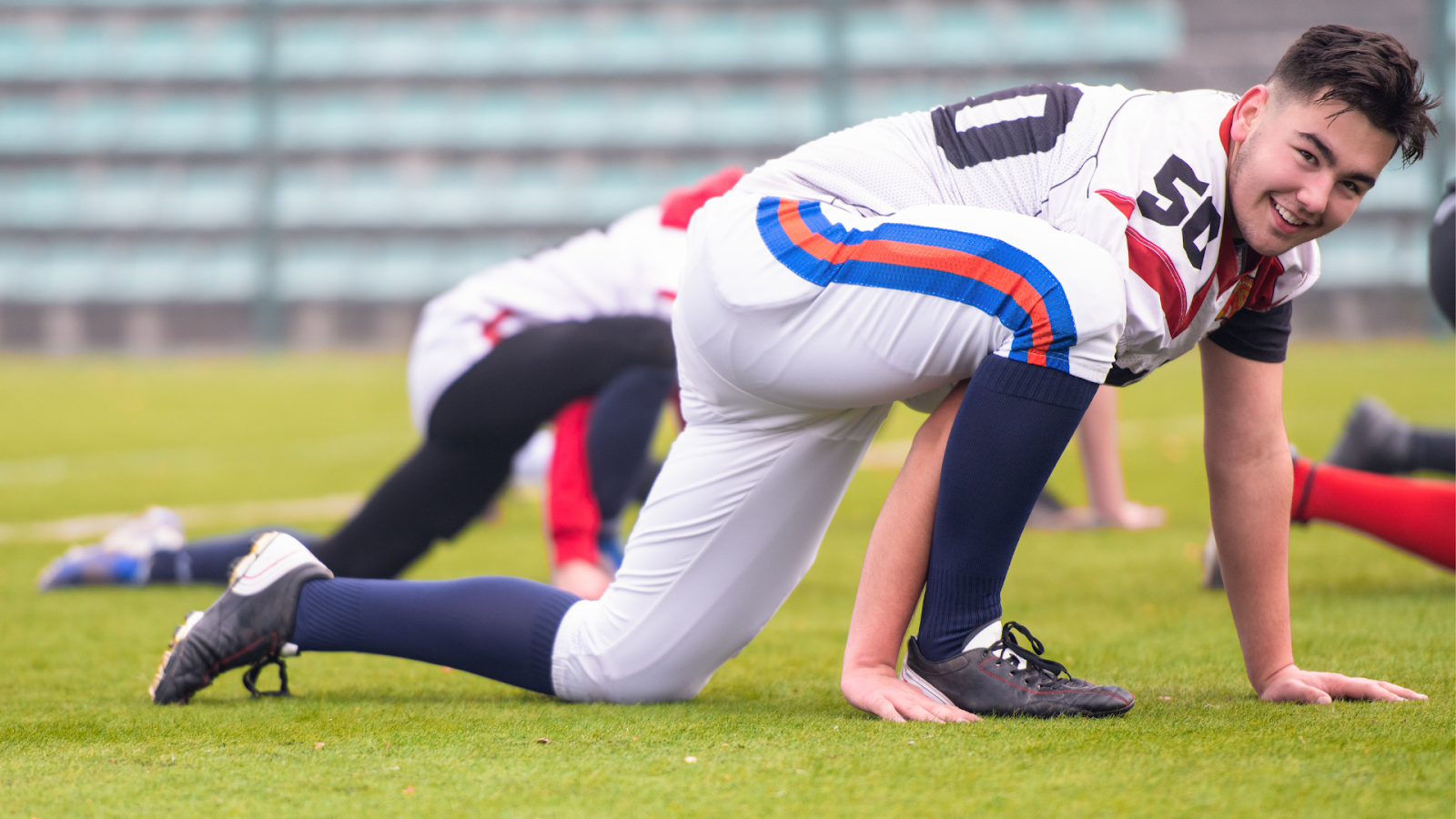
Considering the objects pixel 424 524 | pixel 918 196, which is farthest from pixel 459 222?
pixel 918 196

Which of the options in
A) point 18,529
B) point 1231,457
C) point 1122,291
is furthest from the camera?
point 18,529

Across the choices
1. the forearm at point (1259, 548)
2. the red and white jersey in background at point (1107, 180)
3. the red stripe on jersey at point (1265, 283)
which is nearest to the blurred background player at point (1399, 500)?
the forearm at point (1259, 548)

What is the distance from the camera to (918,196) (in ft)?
4.79

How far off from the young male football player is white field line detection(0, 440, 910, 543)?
6.33 ft

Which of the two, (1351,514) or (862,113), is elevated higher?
(862,113)

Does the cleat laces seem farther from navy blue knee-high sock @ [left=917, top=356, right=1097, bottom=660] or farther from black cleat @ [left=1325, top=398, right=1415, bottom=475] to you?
black cleat @ [left=1325, top=398, right=1415, bottom=475]

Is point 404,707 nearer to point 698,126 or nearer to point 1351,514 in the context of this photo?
point 1351,514

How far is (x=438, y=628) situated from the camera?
160cm

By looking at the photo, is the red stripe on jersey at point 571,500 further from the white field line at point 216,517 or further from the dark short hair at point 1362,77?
the dark short hair at point 1362,77

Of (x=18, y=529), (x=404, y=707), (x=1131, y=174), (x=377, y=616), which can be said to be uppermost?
(x=1131, y=174)

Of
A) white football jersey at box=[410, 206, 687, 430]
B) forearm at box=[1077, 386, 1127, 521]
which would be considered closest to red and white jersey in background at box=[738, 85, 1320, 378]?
white football jersey at box=[410, 206, 687, 430]

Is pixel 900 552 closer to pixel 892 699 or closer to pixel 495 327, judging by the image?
pixel 892 699

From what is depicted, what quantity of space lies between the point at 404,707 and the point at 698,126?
1002cm

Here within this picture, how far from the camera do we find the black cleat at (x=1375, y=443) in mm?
2643
